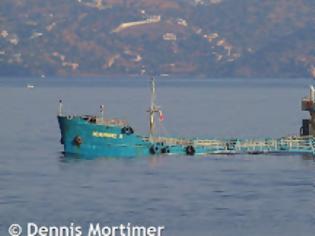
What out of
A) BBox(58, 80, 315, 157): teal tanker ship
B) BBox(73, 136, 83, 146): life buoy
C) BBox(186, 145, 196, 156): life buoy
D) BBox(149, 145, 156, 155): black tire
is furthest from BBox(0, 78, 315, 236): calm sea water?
BBox(73, 136, 83, 146): life buoy

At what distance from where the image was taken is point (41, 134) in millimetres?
173625

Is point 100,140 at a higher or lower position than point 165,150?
higher

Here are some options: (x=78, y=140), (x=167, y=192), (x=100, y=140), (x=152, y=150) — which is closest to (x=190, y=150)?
(x=152, y=150)

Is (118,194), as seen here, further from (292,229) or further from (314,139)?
(314,139)

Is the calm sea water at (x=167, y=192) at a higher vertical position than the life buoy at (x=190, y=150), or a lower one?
lower

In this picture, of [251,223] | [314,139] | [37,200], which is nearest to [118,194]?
[37,200]

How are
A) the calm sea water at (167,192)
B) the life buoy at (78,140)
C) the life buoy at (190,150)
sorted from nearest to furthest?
the calm sea water at (167,192), the life buoy at (78,140), the life buoy at (190,150)

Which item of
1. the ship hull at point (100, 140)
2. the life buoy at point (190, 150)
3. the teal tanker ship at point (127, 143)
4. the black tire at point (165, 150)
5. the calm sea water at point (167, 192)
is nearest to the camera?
the calm sea water at point (167, 192)

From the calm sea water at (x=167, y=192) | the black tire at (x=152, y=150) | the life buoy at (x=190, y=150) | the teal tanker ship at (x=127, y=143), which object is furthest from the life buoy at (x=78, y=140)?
the life buoy at (x=190, y=150)

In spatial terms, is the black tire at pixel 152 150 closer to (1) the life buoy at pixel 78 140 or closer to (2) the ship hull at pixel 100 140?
(2) the ship hull at pixel 100 140

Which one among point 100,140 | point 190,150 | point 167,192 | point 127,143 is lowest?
point 167,192

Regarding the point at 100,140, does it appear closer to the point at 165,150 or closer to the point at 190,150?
the point at 165,150

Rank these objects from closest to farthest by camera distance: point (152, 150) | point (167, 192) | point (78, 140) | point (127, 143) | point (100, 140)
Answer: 1. point (167, 192)
2. point (100, 140)
3. point (127, 143)
4. point (78, 140)
5. point (152, 150)

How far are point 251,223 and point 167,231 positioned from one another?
6219 millimetres
